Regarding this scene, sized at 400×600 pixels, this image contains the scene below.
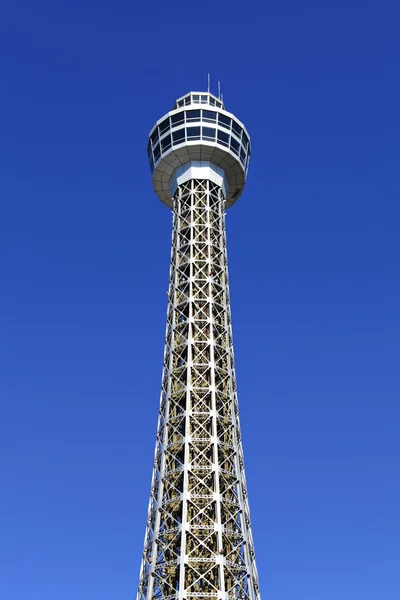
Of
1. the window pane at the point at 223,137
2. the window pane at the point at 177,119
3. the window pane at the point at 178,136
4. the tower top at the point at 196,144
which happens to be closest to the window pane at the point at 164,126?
the tower top at the point at 196,144

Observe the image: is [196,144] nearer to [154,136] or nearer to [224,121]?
[224,121]

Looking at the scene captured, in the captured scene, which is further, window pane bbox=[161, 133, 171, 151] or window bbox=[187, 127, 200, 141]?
window pane bbox=[161, 133, 171, 151]

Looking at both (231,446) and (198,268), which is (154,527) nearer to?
(231,446)

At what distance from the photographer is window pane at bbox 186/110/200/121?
98500 millimetres

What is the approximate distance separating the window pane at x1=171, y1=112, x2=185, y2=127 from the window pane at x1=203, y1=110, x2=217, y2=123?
9.00 ft

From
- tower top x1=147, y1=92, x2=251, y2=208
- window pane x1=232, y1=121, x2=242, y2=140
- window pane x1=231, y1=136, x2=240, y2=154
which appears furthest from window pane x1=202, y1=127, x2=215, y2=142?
window pane x1=232, y1=121, x2=242, y2=140

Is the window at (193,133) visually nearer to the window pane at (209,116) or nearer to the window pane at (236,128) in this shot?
the window pane at (209,116)

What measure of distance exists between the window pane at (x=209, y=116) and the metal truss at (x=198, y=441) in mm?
7691

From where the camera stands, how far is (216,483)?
75.1 metres

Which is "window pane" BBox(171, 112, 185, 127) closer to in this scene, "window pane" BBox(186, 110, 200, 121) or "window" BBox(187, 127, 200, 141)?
"window pane" BBox(186, 110, 200, 121)

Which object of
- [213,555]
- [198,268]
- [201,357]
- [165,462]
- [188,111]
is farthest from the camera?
[188,111]

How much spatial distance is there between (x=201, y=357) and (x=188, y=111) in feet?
Answer: 107

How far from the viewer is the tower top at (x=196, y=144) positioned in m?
97.9

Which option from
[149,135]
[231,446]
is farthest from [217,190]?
[231,446]
